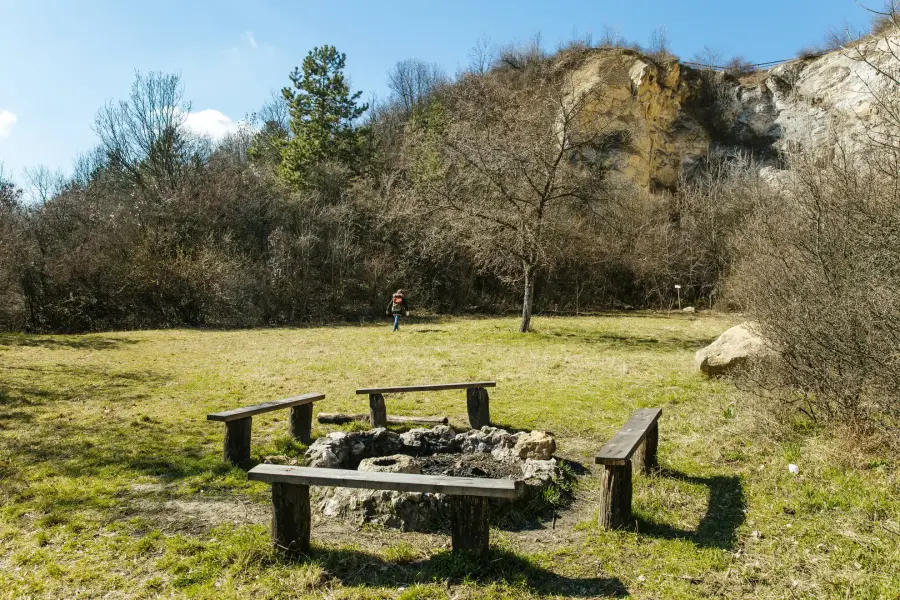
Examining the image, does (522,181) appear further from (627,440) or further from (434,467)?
(627,440)

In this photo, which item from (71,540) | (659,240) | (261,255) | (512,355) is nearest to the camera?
(71,540)

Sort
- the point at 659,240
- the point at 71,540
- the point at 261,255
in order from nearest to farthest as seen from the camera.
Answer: the point at 71,540
the point at 261,255
the point at 659,240

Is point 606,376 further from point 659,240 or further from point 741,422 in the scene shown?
point 659,240

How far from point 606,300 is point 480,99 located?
12.1 m

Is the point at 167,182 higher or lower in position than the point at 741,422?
higher

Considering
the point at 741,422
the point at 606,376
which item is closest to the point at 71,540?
the point at 741,422

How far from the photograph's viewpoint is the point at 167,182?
988 inches

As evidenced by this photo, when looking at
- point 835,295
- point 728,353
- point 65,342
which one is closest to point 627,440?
point 835,295

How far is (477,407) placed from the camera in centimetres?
765

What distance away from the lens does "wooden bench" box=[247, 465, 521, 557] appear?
147 inches

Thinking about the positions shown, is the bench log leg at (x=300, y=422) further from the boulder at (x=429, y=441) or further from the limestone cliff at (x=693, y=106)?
the limestone cliff at (x=693, y=106)

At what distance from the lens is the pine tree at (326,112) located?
95.3ft

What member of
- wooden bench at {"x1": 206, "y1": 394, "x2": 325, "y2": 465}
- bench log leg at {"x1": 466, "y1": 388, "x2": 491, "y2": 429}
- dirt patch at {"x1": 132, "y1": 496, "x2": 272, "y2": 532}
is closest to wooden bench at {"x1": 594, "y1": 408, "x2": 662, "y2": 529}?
dirt patch at {"x1": 132, "y1": 496, "x2": 272, "y2": 532}

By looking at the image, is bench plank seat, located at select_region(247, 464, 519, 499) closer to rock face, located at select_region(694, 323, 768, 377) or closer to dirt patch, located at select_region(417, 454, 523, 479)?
dirt patch, located at select_region(417, 454, 523, 479)
